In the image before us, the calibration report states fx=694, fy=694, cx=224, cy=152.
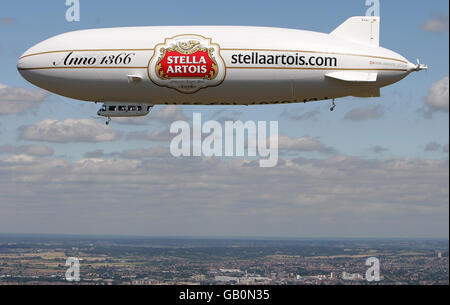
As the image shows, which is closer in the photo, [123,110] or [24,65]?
[123,110]

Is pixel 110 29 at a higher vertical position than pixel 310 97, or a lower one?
higher

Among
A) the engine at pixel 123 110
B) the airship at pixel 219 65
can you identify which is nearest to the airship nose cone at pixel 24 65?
the airship at pixel 219 65

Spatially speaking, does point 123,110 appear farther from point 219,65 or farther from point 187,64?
point 219,65

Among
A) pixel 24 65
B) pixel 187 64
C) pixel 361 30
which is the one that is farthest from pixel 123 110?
pixel 361 30

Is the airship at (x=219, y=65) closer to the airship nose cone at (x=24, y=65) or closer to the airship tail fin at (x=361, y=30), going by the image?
the airship tail fin at (x=361, y=30)
